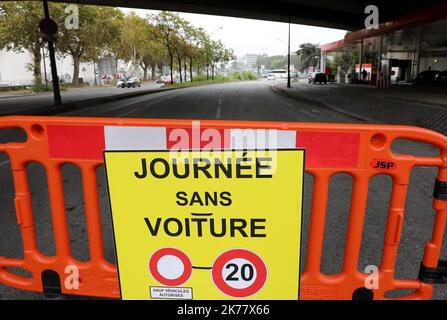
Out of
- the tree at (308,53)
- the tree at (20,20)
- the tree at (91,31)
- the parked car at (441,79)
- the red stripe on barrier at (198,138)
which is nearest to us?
the red stripe on barrier at (198,138)

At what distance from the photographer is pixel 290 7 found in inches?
1033

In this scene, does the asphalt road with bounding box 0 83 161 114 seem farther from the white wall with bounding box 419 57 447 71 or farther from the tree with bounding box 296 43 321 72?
the tree with bounding box 296 43 321 72

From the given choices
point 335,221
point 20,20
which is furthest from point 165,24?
point 335,221

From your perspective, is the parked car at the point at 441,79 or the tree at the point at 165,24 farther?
the tree at the point at 165,24

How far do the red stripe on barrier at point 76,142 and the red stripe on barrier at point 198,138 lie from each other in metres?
0.42

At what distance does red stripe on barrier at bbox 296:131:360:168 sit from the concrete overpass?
74.9 ft

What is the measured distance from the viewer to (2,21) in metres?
40.5

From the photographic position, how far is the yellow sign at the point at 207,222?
206 centimetres

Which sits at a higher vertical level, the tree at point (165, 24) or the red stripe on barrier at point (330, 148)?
the tree at point (165, 24)

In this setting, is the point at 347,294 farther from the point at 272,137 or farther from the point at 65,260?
the point at 65,260

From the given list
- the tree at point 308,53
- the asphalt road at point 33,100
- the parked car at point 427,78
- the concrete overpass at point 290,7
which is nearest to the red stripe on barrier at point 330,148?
the asphalt road at point 33,100

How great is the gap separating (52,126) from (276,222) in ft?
4.65

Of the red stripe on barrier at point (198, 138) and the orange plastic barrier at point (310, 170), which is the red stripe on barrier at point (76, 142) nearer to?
the orange plastic barrier at point (310, 170)

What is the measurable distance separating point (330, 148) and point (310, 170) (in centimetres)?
17
